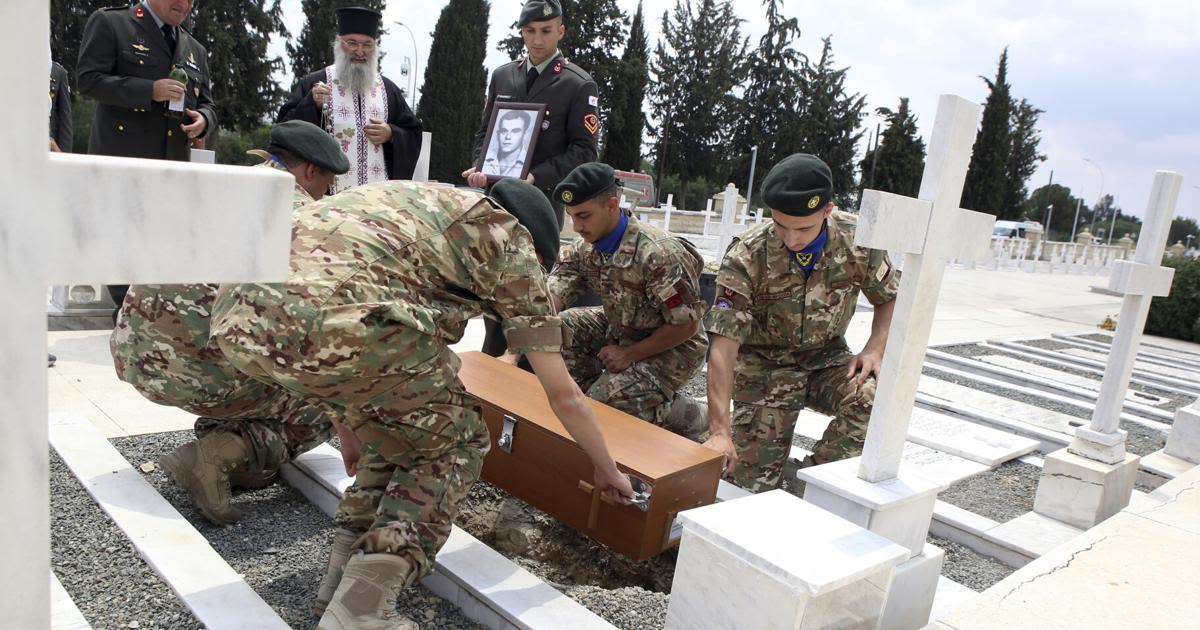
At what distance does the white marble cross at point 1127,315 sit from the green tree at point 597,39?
34786mm

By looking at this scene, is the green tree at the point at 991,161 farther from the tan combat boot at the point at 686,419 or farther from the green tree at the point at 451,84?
the tan combat boot at the point at 686,419

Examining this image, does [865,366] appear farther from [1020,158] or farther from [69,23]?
[1020,158]

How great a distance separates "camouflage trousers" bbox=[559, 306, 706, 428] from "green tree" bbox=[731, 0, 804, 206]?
1759 inches

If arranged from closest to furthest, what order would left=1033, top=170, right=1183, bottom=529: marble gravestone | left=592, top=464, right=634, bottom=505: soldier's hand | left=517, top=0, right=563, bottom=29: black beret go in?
left=592, top=464, right=634, bottom=505: soldier's hand
left=1033, top=170, right=1183, bottom=529: marble gravestone
left=517, top=0, right=563, bottom=29: black beret

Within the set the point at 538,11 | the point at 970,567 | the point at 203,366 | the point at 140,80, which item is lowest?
the point at 970,567

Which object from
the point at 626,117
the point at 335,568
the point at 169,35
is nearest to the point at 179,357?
the point at 335,568

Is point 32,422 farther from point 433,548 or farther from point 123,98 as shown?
point 123,98

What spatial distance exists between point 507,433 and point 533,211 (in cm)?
97

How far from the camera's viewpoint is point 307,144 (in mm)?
2559

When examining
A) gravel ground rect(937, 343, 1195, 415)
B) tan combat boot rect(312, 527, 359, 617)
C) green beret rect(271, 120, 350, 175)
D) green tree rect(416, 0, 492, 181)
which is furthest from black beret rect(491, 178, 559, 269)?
green tree rect(416, 0, 492, 181)

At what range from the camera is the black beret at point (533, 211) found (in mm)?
2301

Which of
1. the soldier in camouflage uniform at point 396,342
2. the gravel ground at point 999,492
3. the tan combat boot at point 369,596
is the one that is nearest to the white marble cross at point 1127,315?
the gravel ground at point 999,492

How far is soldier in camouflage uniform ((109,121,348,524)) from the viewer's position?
2518 mm

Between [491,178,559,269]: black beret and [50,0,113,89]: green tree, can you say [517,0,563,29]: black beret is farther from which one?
[50,0,113,89]: green tree
